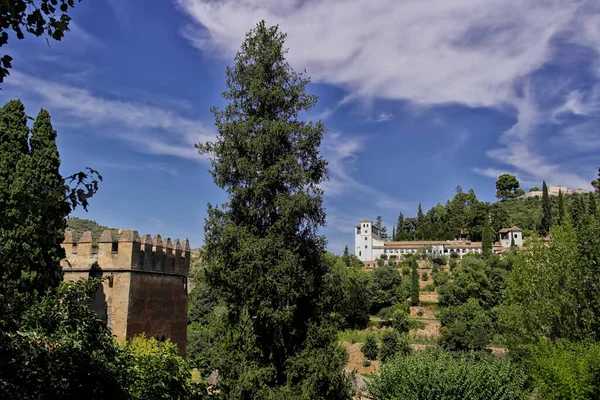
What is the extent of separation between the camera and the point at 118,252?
15219 millimetres

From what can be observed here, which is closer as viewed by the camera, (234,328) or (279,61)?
(234,328)

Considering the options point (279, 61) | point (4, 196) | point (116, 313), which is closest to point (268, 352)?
point (116, 313)

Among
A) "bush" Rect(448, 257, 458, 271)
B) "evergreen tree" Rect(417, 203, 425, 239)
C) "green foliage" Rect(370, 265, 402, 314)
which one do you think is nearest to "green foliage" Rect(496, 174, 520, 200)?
"evergreen tree" Rect(417, 203, 425, 239)

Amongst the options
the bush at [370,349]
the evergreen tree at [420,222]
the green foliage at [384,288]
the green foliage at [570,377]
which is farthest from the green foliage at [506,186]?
the green foliage at [570,377]

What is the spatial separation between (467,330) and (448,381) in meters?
29.9

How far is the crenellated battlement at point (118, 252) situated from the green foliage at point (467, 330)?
89.1ft

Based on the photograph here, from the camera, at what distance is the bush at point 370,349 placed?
4116cm

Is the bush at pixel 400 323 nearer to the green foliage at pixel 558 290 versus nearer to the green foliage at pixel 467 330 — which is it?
the green foliage at pixel 467 330

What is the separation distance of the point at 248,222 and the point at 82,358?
6.57 m

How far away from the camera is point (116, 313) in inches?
577

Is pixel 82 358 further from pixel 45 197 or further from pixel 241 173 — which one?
pixel 241 173

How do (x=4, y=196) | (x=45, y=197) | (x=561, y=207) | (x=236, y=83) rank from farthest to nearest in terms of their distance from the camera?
(x=561, y=207) < (x=4, y=196) < (x=236, y=83) < (x=45, y=197)

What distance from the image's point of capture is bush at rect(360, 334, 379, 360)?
41156 mm

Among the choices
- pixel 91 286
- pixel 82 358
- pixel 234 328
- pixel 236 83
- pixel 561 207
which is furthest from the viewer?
pixel 561 207
